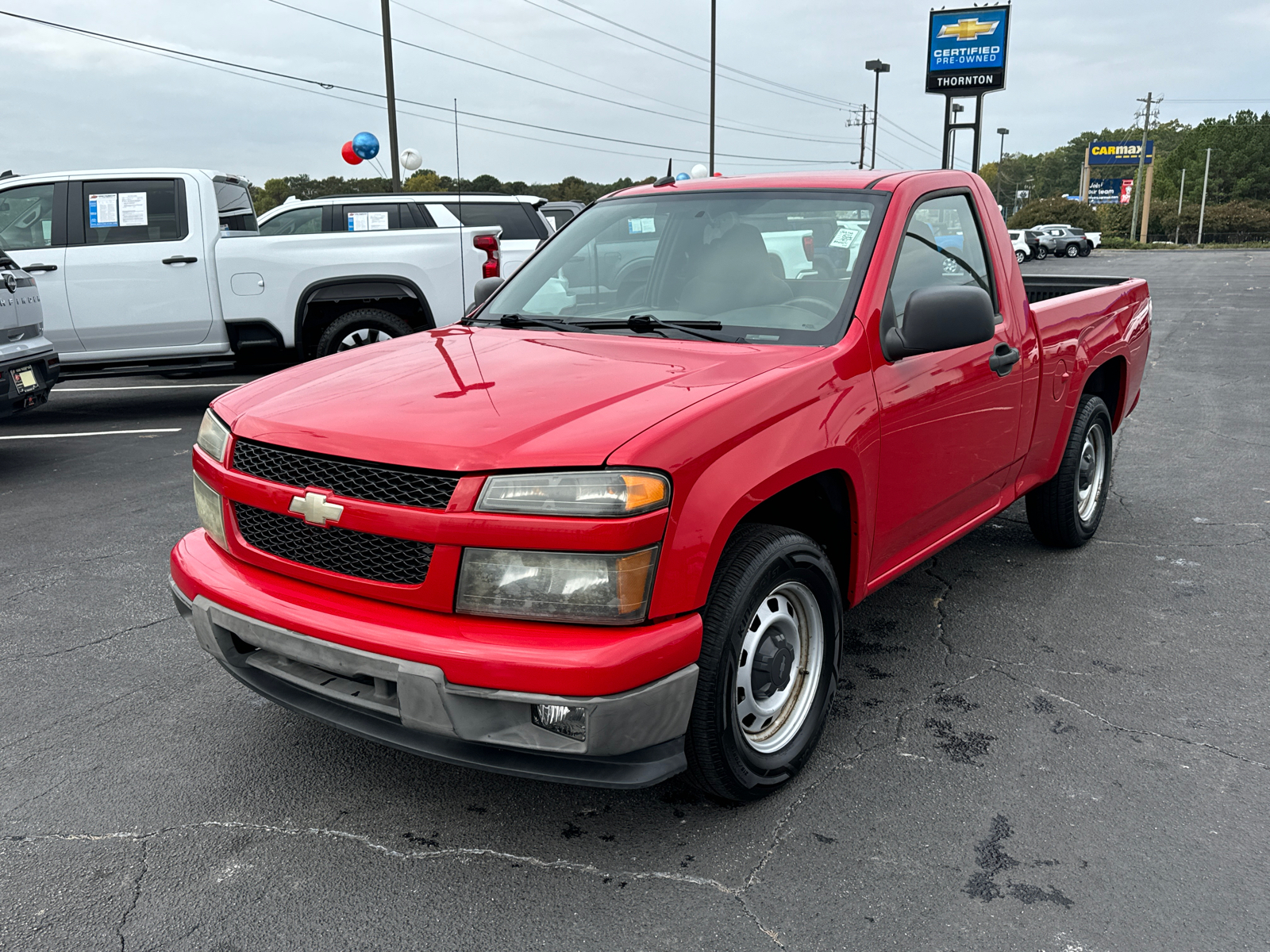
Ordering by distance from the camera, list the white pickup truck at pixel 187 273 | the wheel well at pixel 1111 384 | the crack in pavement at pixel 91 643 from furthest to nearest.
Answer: the white pickup truck at pixel 187 273 → the wheel well at pixel 1111 384 → the crack in pavement at pixel 91 643

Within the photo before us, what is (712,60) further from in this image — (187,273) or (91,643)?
(91,643)

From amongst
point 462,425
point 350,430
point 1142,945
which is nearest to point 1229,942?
point 1142,945

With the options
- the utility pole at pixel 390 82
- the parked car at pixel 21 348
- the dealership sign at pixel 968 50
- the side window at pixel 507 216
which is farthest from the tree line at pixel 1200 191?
the parked car at pixel 21 348

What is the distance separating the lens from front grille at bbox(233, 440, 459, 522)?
236 cm

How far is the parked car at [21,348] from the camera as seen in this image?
256 inches

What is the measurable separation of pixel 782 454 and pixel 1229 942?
1.53m

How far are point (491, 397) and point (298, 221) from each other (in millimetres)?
9872

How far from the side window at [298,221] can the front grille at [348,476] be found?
9.48 m

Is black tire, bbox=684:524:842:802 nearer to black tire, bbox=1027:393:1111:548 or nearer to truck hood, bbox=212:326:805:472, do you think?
truck hood, bbox=212:326:805:472

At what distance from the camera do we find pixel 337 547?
253 centimetres

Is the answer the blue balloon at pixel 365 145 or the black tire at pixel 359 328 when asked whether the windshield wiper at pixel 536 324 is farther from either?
the blue balloon at pixel 365 145

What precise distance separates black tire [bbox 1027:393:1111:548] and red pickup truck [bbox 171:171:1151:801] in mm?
898

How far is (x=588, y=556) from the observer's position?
2268mm

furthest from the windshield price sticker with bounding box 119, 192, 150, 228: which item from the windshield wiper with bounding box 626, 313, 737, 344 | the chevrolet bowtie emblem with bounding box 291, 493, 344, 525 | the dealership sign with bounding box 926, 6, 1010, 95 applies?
the dealership sign with bounding box 926, 6, 1010, 95
